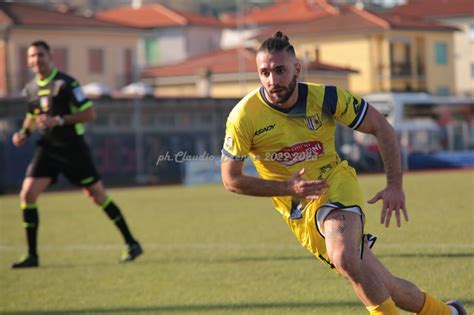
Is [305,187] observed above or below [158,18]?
below

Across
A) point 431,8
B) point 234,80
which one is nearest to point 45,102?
point 431,8

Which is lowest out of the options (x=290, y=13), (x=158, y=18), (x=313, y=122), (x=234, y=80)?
(x=234, y=80)

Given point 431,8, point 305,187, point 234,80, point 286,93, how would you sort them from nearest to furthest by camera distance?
point 305,187 < point 286,93 < point 431,8 < point 234,80

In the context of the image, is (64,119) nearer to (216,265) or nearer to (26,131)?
(26,131)

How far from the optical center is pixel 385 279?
608 cm

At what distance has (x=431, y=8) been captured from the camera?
40.0 m

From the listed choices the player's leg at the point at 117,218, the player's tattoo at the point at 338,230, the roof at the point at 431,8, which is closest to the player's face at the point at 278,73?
the player's tattoo at the point at 338,230

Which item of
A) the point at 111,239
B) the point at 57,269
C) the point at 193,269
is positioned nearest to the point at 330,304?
the point at 193,269

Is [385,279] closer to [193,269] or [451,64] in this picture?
[193,269]

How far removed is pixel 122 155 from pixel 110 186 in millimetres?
1609

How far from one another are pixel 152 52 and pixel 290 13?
17.9 m

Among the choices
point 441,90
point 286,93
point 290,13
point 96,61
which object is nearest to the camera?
point 286,93

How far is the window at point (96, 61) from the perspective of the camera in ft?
193

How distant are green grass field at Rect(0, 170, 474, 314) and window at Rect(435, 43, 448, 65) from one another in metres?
25.9
